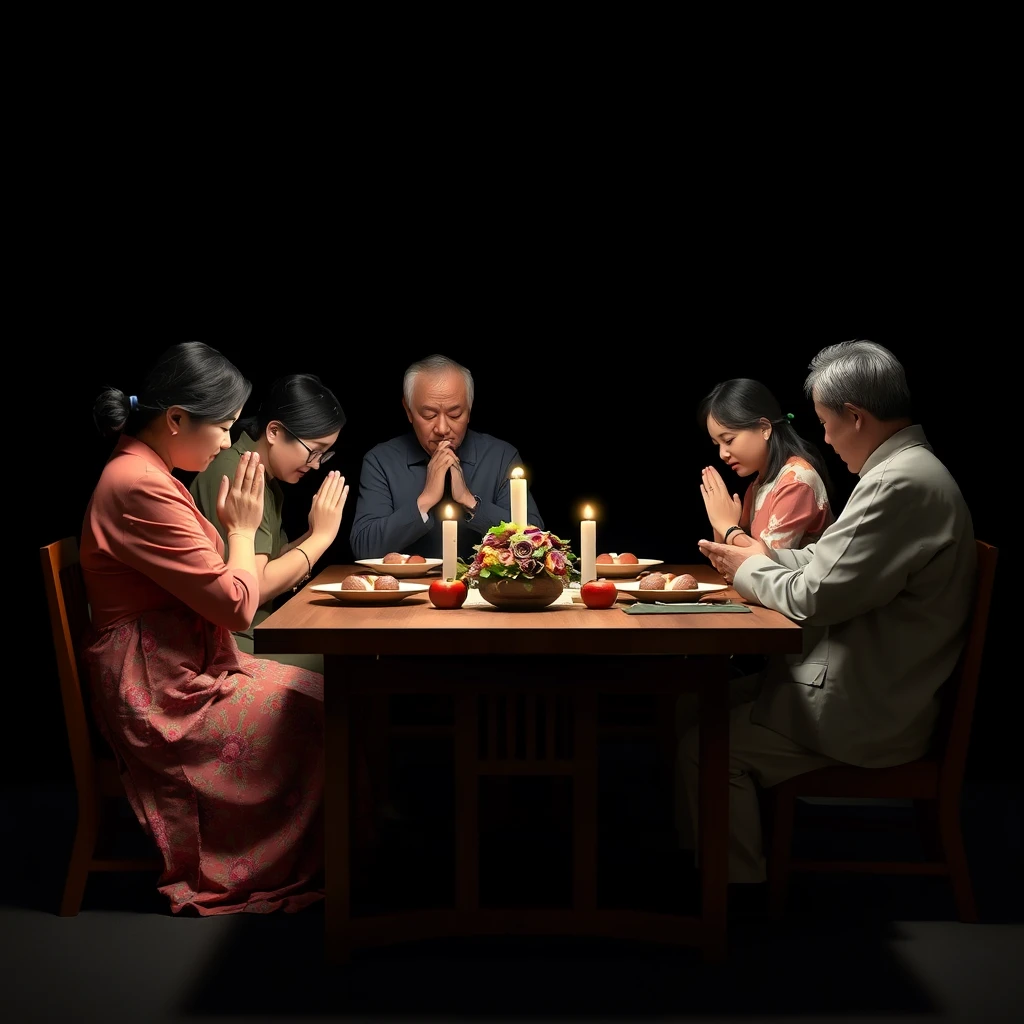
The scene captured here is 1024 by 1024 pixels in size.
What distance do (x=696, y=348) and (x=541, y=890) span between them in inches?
91.7

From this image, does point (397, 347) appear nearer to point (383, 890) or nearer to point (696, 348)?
point (696, 348)

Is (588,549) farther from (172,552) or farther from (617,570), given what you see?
(172,552)

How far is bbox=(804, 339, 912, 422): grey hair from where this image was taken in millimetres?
3271

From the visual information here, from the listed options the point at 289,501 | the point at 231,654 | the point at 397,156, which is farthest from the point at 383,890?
the point at 397,156

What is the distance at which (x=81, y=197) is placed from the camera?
477 centimetres

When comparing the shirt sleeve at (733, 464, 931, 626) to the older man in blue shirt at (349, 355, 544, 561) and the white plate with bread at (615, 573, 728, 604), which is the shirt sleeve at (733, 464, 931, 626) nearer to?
the white plate with bread at (615, 573, 728, 604)

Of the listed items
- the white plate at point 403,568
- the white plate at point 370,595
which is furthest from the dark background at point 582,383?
the white plate at point 370,595

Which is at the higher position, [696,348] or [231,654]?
[696,348]

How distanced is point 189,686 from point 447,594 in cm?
69

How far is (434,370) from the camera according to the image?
464 cm

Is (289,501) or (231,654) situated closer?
(231,654)

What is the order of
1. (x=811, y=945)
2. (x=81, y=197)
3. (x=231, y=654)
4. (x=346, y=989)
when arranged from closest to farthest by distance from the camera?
(x=346, y=989)
(x=811, y=945)
(x=231, y=654)
(x=81, y=197)

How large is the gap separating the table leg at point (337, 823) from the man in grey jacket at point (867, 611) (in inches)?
34.9

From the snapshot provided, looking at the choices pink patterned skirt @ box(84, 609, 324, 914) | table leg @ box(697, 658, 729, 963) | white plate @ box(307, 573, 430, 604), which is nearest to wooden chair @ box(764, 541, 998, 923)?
table leg @ box(697, 658, 729, 963)
